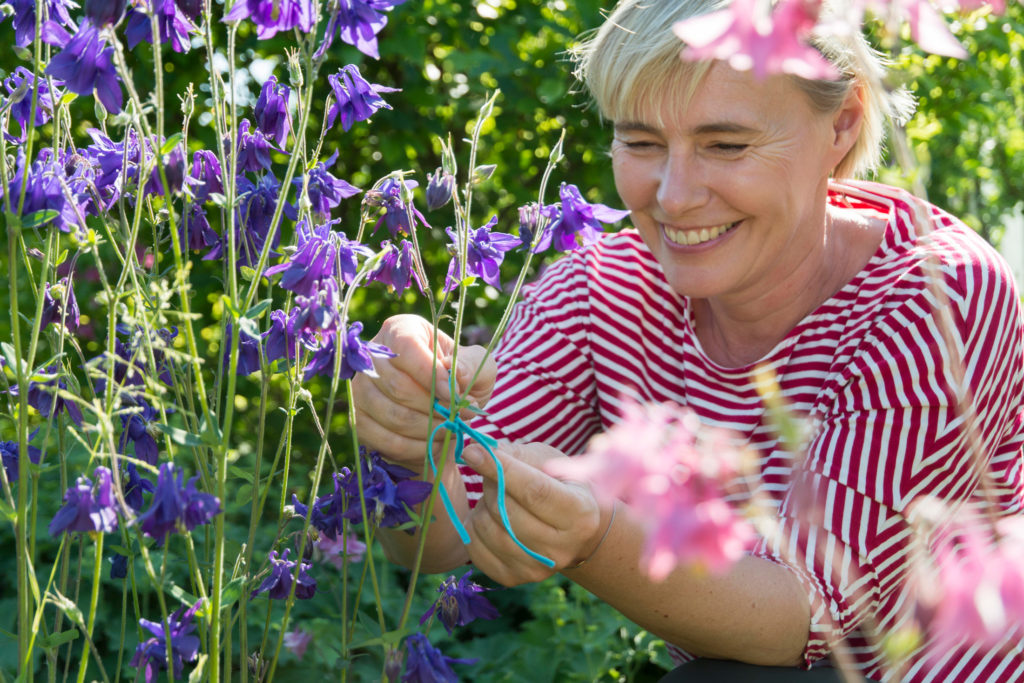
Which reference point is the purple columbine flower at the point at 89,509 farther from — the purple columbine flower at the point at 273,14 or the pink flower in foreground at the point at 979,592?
the pink flower in foreground at the point at 979,592

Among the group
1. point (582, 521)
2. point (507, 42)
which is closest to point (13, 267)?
point (582, 521)

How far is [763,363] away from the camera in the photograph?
2139mm

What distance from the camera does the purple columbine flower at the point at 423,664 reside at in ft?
4.23

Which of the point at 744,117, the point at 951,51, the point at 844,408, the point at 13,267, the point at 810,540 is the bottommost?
the point at 810,540

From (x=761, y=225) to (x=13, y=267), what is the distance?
125 centimetres

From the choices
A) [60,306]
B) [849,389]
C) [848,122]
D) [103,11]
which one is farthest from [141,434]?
[848,122]

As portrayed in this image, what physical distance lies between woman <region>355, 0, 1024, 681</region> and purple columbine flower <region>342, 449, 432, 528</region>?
11 cm

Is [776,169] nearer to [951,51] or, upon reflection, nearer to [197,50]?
[951,51]

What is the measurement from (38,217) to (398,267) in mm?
401

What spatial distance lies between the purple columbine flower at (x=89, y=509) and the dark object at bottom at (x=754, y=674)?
1.09 metres

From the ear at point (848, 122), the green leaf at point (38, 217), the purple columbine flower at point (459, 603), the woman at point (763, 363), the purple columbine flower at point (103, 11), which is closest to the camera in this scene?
the purple columbine flower at point (103, 11)

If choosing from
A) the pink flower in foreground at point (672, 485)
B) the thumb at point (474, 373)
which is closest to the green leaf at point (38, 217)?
the thumb at point (474, 373)

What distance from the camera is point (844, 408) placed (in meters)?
1.93

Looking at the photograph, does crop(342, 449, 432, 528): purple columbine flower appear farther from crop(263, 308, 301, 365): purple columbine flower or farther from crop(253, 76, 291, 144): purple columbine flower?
crop(253, 76, 291, 144): purple columbine flower
